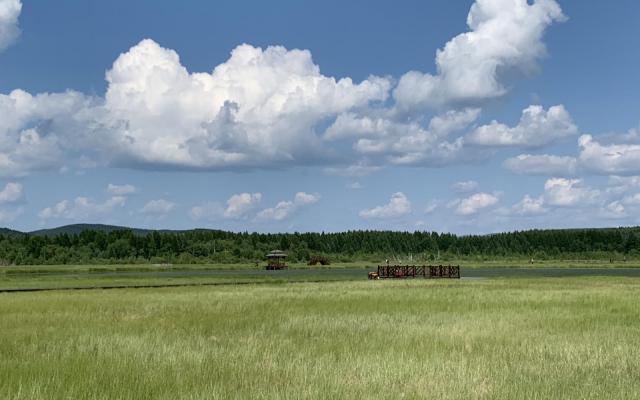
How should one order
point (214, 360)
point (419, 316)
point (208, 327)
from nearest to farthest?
1. point (214, 360)
2. point (208, 327)
3. point (419, 316)

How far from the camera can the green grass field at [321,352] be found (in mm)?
15234

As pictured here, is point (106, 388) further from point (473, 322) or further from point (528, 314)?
point (528, 314)

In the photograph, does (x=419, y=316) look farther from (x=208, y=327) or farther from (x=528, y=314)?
(x=208, y=327)

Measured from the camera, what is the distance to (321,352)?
67.9ft

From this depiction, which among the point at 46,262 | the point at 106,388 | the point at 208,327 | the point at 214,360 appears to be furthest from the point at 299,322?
the point at 46,262

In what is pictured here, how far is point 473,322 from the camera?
28422 mm

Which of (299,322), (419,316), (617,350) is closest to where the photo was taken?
(617,350)

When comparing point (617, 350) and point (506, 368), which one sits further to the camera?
point (617, 350)

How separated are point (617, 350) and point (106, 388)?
14.4 metres

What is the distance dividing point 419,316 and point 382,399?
17313 millimetres

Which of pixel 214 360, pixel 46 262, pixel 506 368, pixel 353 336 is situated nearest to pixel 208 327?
pixel 353 336

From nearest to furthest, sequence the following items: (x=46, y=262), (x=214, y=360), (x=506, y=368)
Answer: (x=506, y=368), (x=214, y=360), (x=46, y=262)

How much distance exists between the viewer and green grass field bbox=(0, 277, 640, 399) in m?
15.2

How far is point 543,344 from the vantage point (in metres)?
22.1
